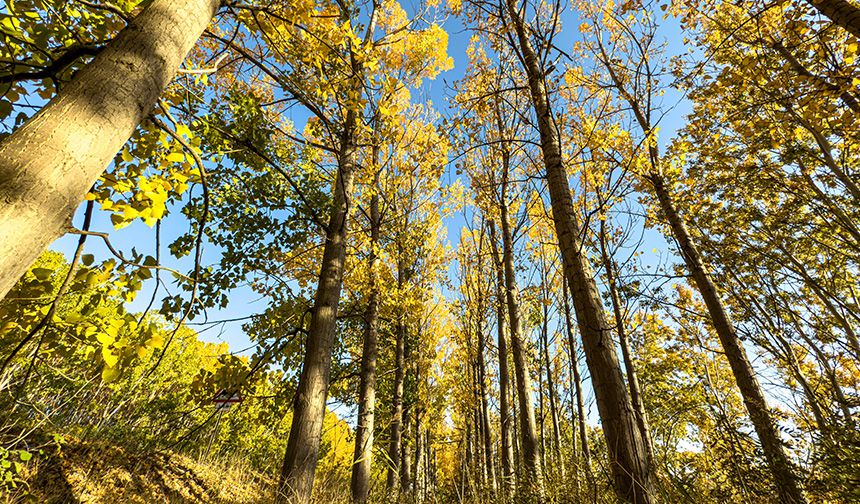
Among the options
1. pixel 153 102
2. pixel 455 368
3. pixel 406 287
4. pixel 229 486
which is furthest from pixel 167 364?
pixel 153 102

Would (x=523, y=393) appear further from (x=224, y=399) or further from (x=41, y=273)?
(x=41, y=273)

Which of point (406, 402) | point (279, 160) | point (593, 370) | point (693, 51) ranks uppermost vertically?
point (693, 51)

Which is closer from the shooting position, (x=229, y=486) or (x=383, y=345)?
(x=229, y=486)

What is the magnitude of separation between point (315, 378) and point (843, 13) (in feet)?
16.5

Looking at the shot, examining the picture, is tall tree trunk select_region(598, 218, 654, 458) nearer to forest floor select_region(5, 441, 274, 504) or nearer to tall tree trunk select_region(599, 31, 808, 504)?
tall tree trunk select_region(599, 31, 808, 504)

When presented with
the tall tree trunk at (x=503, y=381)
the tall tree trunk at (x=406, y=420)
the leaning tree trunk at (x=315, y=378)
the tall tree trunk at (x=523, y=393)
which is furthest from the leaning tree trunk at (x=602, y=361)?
the tall tree trunk at (x=406, y=420)

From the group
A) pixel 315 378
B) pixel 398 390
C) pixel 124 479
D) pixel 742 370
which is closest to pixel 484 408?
pixel 398 390

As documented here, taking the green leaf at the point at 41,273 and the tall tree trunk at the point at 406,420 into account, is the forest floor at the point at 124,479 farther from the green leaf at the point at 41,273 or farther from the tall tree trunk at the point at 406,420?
the tall tree trunk at the point at 406,420

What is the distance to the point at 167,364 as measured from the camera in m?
15.6

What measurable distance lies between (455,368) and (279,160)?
37.7 ft

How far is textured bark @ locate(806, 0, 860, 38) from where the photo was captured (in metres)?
2.49

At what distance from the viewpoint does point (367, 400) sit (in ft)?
18.6

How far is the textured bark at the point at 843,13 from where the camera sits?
2.49 m

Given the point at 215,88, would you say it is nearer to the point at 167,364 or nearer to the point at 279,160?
A: the point at 279,160
